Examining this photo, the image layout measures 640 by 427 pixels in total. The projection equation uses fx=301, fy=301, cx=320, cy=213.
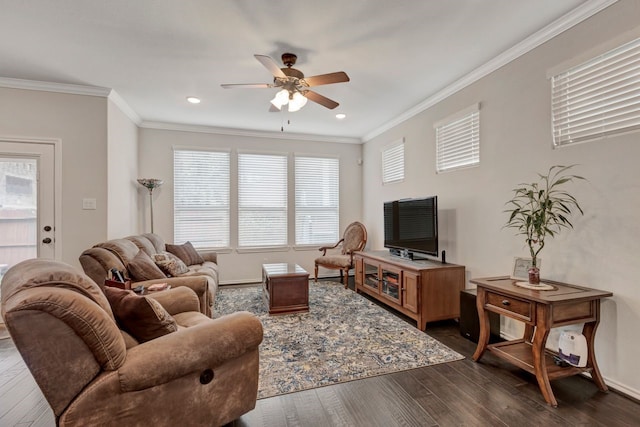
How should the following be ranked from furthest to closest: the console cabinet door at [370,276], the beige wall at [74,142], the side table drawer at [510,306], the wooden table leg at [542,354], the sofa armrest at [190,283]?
the console cabinet door at [370,276]
the beige wall at [74,142]
the sofa armrest at [190,283]
the side table drawer at [510,306]
the wooden table leg at [542,354]

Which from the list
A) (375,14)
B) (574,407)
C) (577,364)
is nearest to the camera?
(574,407)

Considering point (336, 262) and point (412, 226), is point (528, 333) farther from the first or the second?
point (336, 262)

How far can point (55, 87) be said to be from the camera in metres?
3.50

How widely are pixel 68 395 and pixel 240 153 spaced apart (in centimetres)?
461

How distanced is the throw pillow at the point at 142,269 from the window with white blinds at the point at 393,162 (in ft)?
11.9

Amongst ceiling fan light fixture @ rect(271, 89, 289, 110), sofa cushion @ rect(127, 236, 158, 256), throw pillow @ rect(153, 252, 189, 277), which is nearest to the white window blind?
sofa cushion @ rect(127, 236, 158, 256)

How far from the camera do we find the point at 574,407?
6.47ft

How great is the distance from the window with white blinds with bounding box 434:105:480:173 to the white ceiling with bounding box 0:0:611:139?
438 mm

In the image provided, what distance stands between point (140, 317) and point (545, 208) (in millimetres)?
2810

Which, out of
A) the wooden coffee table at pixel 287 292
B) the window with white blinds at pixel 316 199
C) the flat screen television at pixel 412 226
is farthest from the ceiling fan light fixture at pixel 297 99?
the window with white blinds at pixel 316 199

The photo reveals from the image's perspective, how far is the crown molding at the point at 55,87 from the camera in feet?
11.1

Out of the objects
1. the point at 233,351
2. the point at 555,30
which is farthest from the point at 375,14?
the point at 233,351

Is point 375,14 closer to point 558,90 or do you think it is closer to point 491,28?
point 491,28

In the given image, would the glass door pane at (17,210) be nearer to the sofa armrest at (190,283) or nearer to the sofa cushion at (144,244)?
the sofa cushion at (144,244)
